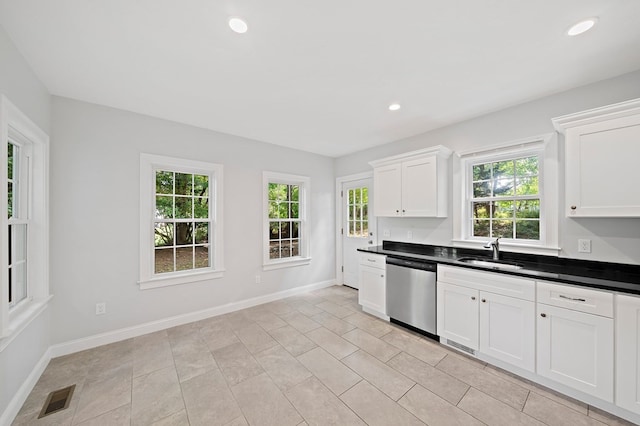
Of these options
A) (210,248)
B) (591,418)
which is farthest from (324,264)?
(591,418)

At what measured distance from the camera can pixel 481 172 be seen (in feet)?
10.3

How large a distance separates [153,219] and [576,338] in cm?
435

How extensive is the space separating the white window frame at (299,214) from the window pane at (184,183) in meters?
1.07

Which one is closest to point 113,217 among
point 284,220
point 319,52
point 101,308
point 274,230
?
point 101,308

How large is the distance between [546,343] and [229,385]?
8.81ft

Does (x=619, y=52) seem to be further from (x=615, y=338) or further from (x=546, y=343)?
(x=546, y=343)

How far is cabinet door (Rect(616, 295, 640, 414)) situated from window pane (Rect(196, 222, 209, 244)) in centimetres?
424

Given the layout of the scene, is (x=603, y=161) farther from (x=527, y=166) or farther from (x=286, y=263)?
(x=286, y=263)

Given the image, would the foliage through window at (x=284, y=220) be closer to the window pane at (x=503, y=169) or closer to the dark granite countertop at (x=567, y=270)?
the dark granite countertop at (x=567, y=270)


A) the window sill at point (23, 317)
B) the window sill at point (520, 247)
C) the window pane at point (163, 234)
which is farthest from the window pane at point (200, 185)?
the window sill at point (520, 247)

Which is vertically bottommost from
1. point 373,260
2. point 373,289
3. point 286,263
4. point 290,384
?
point 290,384

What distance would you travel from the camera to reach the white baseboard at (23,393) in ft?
5.48

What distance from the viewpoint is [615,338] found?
1.75 metres

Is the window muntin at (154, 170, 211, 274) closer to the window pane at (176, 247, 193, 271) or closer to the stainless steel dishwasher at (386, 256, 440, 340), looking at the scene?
the window pane at (176, 247, 193, 271)
